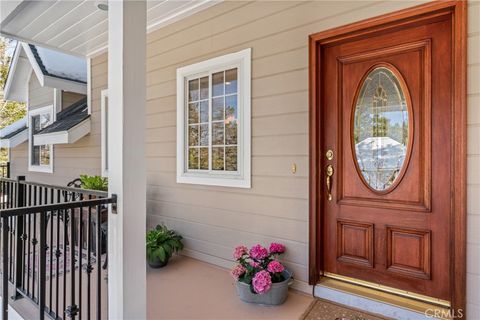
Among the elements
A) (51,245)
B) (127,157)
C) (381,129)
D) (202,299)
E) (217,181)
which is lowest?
(202,299)

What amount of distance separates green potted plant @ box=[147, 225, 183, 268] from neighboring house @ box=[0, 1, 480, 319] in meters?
0.27

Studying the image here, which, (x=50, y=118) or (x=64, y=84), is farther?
(x=50, y=118)

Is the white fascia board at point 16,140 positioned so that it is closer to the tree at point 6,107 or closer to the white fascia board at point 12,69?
the white fascia board at point 12,69

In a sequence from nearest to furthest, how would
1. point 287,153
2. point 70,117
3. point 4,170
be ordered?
point 287,153 → point 70,117 → point 4,170

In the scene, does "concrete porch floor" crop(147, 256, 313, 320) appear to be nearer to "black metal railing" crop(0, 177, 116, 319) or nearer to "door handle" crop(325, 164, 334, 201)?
"black metal railing" crop(0, 177, 116, 319)

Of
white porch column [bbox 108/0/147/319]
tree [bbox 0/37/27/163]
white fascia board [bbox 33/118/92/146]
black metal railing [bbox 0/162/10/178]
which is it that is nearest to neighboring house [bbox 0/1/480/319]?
white porch column [bbox 108/0/147/319]

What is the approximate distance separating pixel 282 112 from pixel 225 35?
1.14 m

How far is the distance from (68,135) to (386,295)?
15.9ft

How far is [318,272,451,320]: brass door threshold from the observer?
2113 millimetres

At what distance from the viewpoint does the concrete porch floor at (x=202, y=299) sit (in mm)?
2300

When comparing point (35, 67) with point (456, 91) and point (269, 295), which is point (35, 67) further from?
point (456, 91)

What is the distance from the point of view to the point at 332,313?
89.4 inches

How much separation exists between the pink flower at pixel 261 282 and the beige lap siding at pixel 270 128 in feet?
1.42

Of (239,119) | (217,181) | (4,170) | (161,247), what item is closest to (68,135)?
(161,247)
